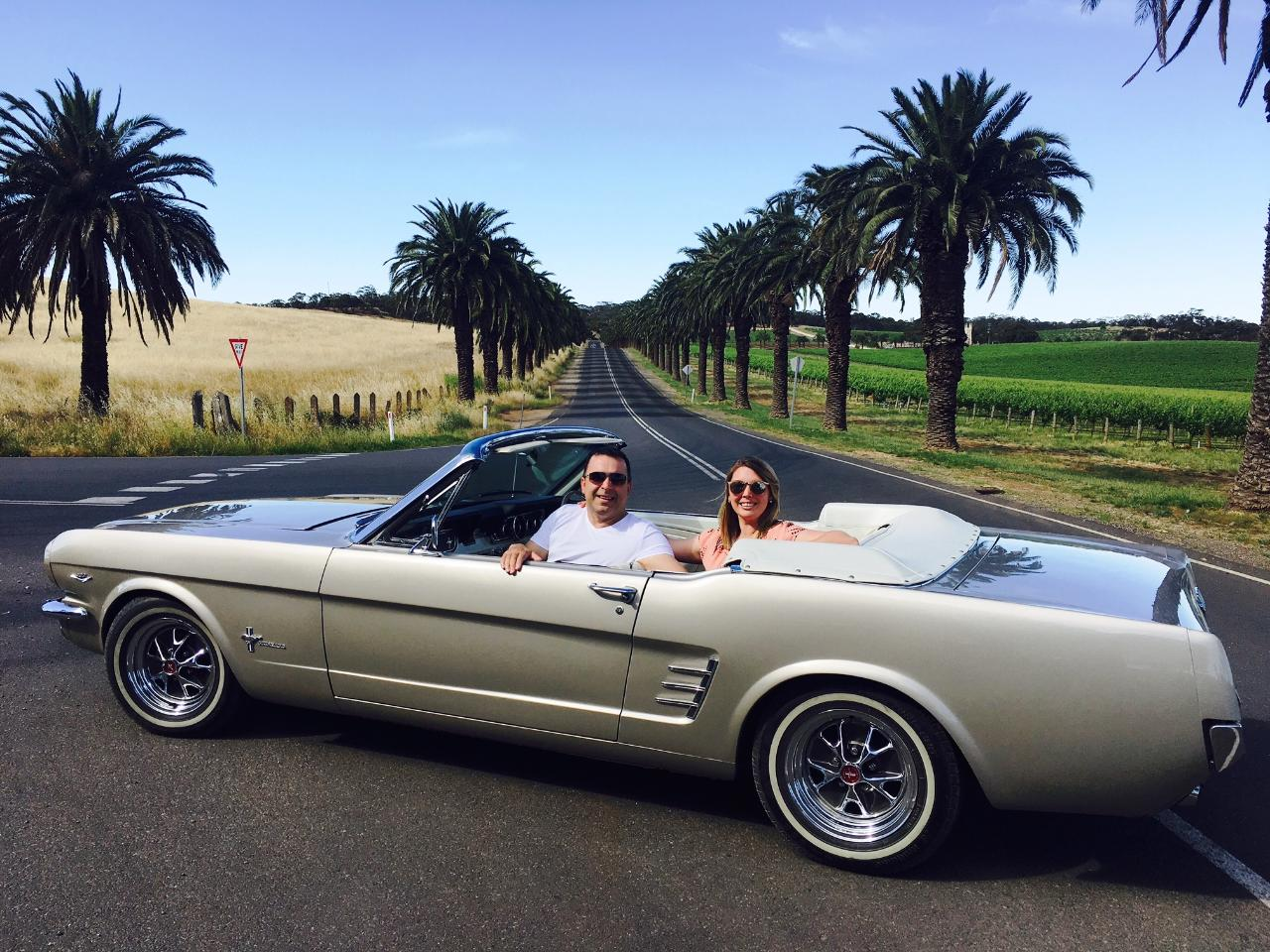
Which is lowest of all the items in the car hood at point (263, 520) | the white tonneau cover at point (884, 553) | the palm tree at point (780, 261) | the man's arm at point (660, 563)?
the man's arm at point (660, 563)

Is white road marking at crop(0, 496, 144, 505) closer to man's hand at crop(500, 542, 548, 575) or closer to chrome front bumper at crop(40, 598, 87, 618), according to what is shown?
chrome front bumper at crop(40, 598, 87, 618)

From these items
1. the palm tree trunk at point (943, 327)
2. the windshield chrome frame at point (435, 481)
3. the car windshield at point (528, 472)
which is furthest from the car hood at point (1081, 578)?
the palm tree trunk at point (943, 327)

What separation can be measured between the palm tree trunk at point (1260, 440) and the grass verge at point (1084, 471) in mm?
365

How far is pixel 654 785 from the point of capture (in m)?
3.79

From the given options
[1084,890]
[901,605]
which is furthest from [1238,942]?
[901,605]

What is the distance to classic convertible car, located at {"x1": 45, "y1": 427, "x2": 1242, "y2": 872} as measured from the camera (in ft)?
9.19

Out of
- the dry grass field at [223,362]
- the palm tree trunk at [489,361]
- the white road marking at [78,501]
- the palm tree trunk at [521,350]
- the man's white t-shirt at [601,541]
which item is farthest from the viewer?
the palm tree trunk at [521,350]

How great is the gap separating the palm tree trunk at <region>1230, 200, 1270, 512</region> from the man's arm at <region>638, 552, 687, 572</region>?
1310 centimetres

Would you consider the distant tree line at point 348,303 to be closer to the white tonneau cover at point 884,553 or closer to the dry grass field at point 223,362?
the dry grass field at point 223,362

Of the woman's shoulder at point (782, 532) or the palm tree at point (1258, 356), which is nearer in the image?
the woman's shoulder at point (782, 532)

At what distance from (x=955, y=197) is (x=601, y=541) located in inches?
813

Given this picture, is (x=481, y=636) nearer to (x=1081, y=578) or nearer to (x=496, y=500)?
(x=496, y=500)

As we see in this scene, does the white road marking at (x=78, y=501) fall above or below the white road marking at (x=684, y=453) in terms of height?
above

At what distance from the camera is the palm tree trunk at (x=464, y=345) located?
119 ft
